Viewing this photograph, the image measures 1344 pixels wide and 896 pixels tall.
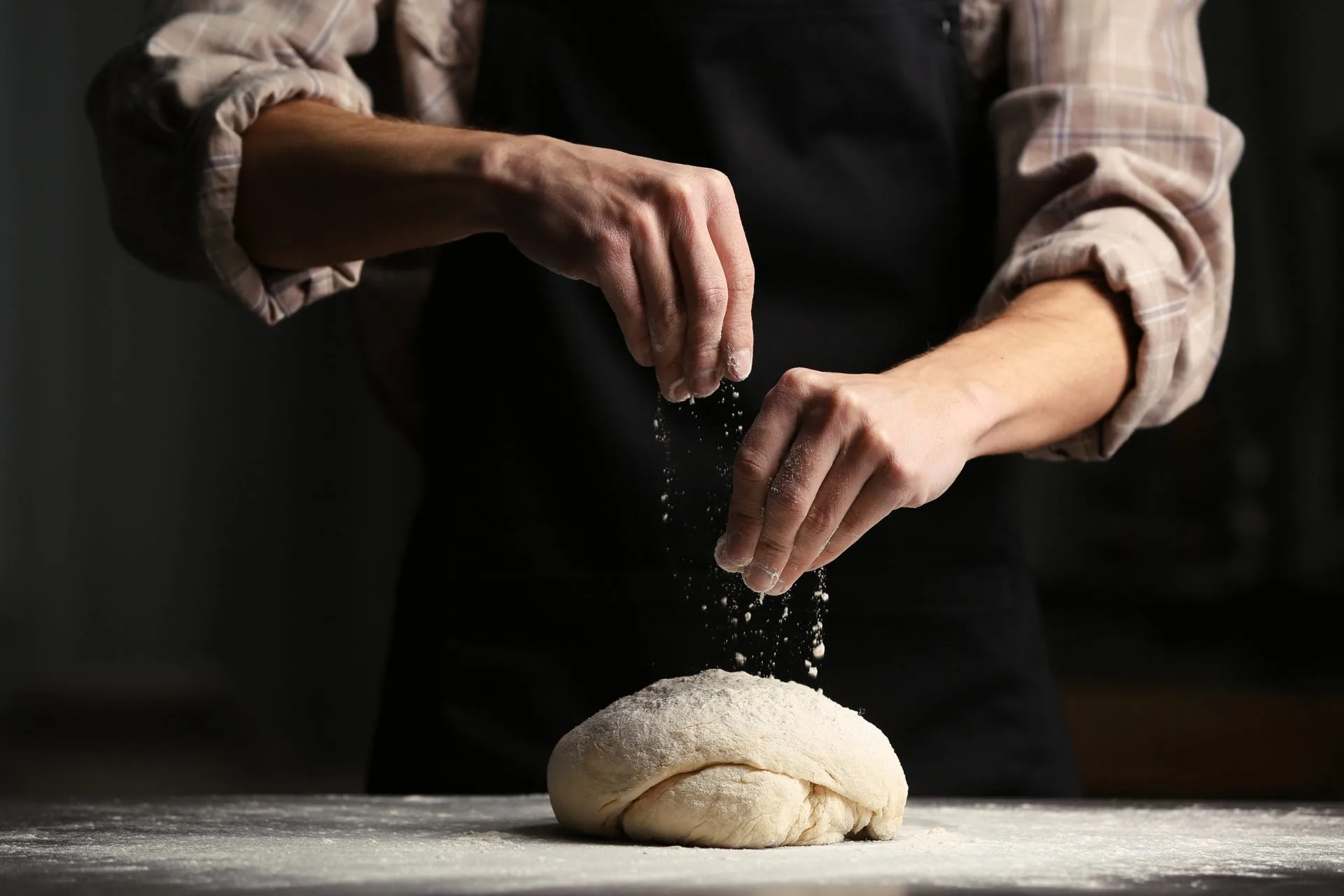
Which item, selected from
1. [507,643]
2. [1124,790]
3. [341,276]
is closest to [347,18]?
[341,276]

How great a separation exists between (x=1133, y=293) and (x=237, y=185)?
2.62 feet

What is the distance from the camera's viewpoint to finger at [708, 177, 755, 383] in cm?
99

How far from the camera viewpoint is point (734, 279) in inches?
39.1

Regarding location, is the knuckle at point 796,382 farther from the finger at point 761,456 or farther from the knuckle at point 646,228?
the knuckle at point 646,228

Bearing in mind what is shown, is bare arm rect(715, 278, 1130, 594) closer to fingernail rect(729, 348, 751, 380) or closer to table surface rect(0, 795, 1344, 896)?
fingernail rect(729, 348, 751, 380)

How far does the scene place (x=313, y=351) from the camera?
280cm

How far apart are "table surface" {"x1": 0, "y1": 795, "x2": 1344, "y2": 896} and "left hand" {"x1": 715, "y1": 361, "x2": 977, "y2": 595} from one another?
0.20 metres

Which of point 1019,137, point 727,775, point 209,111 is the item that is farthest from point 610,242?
point 1019,137

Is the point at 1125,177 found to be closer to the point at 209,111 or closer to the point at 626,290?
the point at 626,290

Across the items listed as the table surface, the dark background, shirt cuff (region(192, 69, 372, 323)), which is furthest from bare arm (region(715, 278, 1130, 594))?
the dark background

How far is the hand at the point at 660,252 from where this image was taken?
98 cm

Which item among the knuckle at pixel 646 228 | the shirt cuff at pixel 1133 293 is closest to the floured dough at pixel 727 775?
the knuckle at pixel 646 228

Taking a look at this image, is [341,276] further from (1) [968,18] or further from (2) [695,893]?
(2) [695,893]

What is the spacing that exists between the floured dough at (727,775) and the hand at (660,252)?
232 millimetres
